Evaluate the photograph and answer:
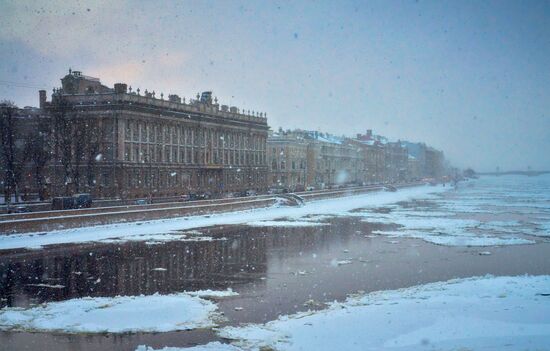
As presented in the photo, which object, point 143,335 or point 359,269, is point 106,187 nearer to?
point 359,269

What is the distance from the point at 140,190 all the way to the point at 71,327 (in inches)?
2265

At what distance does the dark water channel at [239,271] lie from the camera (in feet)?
60.0

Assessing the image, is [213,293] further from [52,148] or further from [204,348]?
[52,148]

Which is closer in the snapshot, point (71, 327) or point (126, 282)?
point (71, 327)

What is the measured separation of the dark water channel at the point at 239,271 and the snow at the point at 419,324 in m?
1.30

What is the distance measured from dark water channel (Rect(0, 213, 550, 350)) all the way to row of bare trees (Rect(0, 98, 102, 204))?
32.8 m

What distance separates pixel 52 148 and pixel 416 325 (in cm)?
6653

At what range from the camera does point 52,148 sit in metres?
74.3

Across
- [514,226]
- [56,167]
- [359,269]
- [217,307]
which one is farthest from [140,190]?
[217,307]

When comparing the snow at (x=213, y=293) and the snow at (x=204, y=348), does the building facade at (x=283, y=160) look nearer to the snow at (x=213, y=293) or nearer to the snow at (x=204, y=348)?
the snow at (x=213, y=293)

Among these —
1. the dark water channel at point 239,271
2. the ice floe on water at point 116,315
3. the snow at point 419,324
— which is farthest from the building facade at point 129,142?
the snow at point 419,324

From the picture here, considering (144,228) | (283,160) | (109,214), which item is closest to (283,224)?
(144,228)

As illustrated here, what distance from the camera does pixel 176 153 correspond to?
82812 mm

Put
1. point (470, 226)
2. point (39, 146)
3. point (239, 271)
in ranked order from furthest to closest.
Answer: point (39, 146), point (470, 226), point (239, 271)
